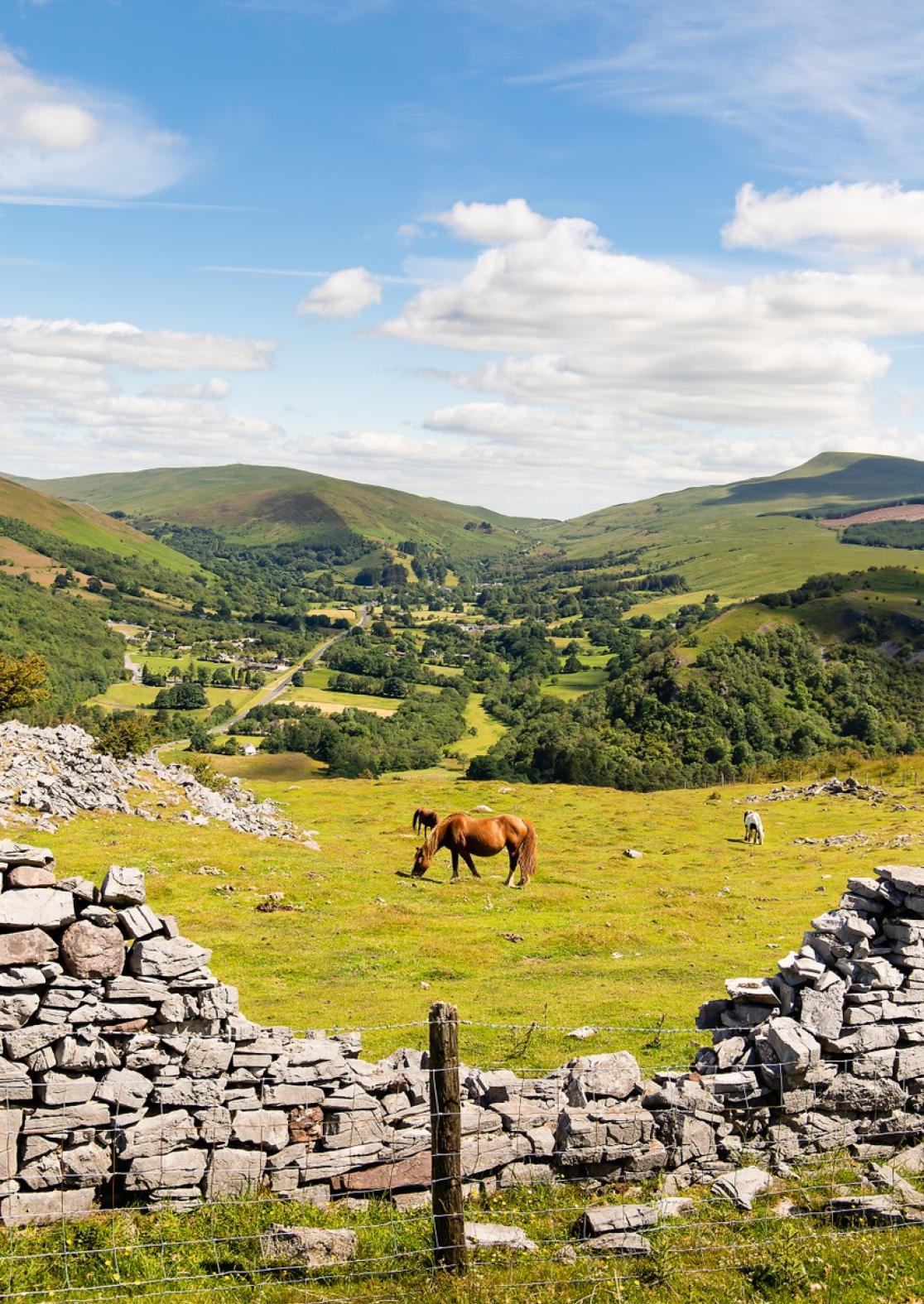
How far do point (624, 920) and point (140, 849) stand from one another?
20732mm

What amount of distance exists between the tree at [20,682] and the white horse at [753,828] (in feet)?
161

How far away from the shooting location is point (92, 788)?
4825cm

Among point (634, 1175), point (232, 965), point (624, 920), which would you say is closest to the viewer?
point (634, 1175)

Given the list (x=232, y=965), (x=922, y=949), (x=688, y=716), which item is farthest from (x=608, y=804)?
(x=688, y=716)

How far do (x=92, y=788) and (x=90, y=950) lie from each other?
36869 millimetres

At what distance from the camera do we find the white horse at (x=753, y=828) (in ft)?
191

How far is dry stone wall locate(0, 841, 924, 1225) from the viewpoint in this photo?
534 inches

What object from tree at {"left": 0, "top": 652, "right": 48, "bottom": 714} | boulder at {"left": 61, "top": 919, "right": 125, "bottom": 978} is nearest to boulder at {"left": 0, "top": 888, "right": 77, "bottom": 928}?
boulder at {"left": 61, "top": 919, "right": 125, "bottom": 978}

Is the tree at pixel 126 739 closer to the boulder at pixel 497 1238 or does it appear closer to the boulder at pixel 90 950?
the boulder at pixel 90 950

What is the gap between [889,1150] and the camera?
15508 mm

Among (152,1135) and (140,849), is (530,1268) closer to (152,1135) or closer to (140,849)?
(152,1135)

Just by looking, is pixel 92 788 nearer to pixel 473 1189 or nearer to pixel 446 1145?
pixel 473 1189

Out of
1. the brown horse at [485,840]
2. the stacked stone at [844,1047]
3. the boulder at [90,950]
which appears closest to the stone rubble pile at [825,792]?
the brown horse at [485,840]

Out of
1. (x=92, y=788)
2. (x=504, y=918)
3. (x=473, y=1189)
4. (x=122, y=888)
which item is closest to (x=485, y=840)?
Answer: (x=504, y=918)
